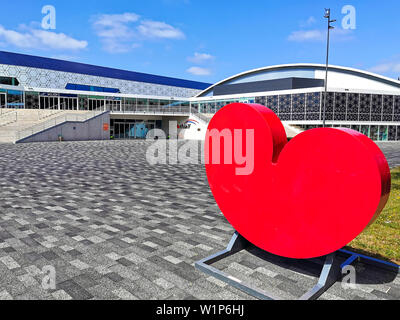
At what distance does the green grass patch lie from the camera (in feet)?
17.3

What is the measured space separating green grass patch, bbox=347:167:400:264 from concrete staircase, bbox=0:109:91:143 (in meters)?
32.6

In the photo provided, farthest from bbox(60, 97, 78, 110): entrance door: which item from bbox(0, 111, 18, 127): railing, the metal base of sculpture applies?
the metal base of sculpture

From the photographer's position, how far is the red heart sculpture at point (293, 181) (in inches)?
143

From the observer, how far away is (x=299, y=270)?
4.60 m

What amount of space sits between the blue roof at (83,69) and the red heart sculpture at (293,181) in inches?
2183

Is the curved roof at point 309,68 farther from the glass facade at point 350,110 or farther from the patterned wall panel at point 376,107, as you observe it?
the patterned wall panel at point 376,107

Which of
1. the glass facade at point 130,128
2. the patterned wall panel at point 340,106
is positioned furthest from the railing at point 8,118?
the patterned wall panel at point 340,106

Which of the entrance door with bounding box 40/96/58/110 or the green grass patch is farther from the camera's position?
the entrance door with bounding box 40/96/58/110

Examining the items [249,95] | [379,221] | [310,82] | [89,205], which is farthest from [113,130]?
[379,221]

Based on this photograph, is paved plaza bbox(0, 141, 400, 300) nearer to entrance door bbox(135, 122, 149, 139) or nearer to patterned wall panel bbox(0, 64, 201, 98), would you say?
entrance door bbox(135, 122, 149, 139)

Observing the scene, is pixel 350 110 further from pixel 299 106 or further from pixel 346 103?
pixel 299 106
